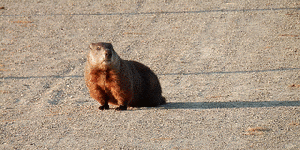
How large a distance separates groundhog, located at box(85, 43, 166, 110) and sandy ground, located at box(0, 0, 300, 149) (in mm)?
247

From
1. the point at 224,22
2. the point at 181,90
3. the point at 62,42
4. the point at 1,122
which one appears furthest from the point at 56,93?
the point at 224,22

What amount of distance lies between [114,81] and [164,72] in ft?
10.4

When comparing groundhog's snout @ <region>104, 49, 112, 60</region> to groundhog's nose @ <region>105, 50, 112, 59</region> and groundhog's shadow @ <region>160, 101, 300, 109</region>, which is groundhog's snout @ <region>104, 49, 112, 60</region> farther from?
groundhog's shadow @ <region>160, 101, 300, 109</region>

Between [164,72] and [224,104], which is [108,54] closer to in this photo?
[224,104]

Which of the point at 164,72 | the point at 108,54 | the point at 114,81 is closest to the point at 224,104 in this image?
the point at 114,81

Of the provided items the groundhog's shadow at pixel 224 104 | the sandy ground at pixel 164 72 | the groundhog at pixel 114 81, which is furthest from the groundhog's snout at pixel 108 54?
the groundhog's shadow at pixel 224 104

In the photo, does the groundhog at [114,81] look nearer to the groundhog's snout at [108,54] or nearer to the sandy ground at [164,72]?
the groundhog's snout at [108,54]

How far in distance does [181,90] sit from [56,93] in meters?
2.44

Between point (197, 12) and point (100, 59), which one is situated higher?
point (100, 59)

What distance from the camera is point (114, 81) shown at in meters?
6.95

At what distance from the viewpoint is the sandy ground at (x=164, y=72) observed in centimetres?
624

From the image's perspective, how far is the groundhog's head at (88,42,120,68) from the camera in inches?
264

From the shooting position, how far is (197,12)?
15.0 metres

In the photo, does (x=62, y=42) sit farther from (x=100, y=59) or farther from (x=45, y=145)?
(x=45, y=145)
